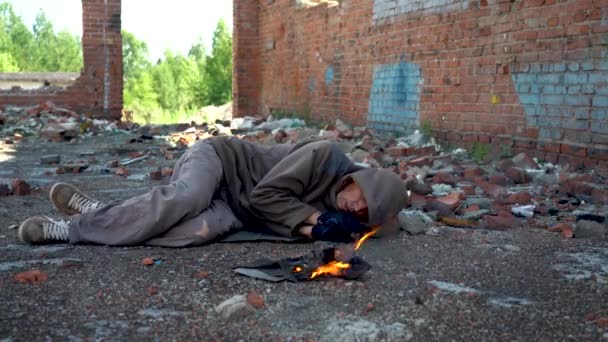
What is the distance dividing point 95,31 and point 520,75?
10056 millimetres

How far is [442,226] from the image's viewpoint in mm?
4094

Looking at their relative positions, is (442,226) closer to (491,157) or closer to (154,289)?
(154,289)

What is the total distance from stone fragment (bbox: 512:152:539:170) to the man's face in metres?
3.13

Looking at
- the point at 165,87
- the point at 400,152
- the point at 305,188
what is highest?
the point at 165,87

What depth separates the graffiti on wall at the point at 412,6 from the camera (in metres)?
7.38

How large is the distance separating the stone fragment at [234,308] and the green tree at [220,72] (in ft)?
79.4

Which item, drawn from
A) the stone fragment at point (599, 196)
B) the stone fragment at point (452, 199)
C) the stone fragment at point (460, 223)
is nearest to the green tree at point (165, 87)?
the stone fragment at point (452, 199)

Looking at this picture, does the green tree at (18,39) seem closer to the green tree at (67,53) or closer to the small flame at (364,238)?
the green tree at (67,53)

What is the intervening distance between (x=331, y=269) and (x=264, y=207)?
65 cm

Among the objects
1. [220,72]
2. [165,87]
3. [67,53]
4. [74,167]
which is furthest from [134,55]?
[74,167]

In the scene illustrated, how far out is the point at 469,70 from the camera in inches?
282

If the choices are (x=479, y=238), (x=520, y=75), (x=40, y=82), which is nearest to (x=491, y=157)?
(x=520, y=75)

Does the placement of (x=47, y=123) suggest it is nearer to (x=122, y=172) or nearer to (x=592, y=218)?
(x=122, y=172)

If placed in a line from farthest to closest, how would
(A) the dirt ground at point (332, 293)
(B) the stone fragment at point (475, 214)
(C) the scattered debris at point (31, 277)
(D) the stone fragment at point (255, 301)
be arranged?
(B) the stone fragment at point (475, 214)
(C) the scattered debris at point (31, 277)
(D) the stone fragment at point (255, 301)
(A) the dirt ground at point (332, 293)
